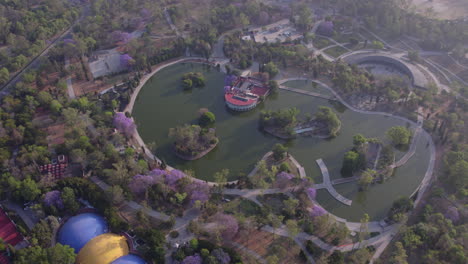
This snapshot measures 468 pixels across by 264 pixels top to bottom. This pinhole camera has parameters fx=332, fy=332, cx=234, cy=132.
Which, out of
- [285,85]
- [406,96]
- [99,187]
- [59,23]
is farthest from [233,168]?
[59,23]

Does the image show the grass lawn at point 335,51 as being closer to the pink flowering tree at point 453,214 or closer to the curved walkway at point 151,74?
the curved walkway at point 151,74

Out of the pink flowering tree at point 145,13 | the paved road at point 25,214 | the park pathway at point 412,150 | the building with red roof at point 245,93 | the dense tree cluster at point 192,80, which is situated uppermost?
the pink flowering tree at point 145,13

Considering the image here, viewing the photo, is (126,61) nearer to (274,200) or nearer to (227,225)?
(274,200)

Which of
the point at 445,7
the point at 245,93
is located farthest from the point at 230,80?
the point at 445,7

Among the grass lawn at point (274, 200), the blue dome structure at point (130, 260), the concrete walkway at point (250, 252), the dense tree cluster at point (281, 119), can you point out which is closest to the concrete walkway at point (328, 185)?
the grass lawn at point (274, 200)

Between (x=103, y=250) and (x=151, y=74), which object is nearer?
(x=103, y=250)

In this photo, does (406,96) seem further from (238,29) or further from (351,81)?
(238,29)
